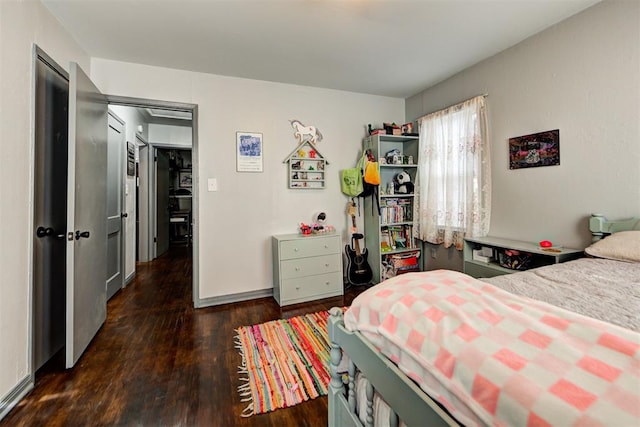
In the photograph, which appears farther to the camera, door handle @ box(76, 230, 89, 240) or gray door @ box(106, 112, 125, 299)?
gray door @ box(106, 112, 125, 299)

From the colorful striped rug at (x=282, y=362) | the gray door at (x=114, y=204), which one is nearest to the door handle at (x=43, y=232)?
the gray door at (x=114, y=204)

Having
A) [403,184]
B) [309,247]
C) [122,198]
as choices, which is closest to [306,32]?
[309,247]

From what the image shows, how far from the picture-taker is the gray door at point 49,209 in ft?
5.81

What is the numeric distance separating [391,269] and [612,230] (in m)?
2.04

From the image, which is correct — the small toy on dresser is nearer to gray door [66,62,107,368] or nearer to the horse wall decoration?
the horse wall decoration

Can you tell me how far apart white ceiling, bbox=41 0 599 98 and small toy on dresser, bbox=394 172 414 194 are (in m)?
1.20

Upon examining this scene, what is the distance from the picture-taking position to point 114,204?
10.6 ft

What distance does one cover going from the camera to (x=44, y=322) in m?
1.86

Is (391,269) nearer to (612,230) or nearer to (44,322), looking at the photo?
(612,230)

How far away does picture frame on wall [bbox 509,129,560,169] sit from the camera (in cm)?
221

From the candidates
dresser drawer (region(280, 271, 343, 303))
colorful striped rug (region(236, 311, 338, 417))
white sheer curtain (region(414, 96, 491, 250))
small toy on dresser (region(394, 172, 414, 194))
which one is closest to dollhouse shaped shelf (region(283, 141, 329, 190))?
small toy on dresser (region(394, 172, 414, 194))

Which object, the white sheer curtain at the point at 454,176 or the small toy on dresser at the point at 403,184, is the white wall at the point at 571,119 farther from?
the small toy on dresser at the point at 403,184

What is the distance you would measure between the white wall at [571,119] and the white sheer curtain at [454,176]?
0.10 meters

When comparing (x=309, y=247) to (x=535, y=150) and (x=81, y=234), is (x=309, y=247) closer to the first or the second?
(x=81, y=234)
